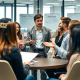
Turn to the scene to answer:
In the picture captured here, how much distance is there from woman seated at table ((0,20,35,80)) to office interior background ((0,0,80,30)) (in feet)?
20.8

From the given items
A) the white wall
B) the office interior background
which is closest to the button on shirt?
the office interior background

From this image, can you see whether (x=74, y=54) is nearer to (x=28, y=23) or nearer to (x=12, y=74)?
(x=12, y=74)

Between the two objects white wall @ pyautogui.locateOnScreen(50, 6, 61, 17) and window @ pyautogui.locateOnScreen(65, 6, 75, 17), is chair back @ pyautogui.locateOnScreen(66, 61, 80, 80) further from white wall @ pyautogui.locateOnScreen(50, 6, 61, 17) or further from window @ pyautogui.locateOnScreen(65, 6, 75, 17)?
window @ pyautogui.locateOnScreen(65, 6, 75, 17)

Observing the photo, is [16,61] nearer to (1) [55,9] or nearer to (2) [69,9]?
(1) [55,9]

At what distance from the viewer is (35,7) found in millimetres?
7895

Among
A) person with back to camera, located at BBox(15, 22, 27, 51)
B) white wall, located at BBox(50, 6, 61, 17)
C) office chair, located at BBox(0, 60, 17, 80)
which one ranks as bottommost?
office chair, located at BBox(0, 60, 17, 80)

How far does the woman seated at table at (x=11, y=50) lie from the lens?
1511 mm

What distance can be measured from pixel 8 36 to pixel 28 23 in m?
6.38

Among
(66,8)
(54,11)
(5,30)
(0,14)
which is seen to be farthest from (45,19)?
(5,30)

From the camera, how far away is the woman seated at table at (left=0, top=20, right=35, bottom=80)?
1.51 metres

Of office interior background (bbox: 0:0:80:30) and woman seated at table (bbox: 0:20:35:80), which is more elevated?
office interior background (bbox: 0:0:80:30)

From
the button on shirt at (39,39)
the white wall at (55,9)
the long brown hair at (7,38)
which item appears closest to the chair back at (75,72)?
the long brown hair at (7,38)

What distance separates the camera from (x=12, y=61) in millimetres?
1539

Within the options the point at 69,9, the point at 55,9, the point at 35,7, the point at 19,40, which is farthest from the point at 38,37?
the point at 69,9
